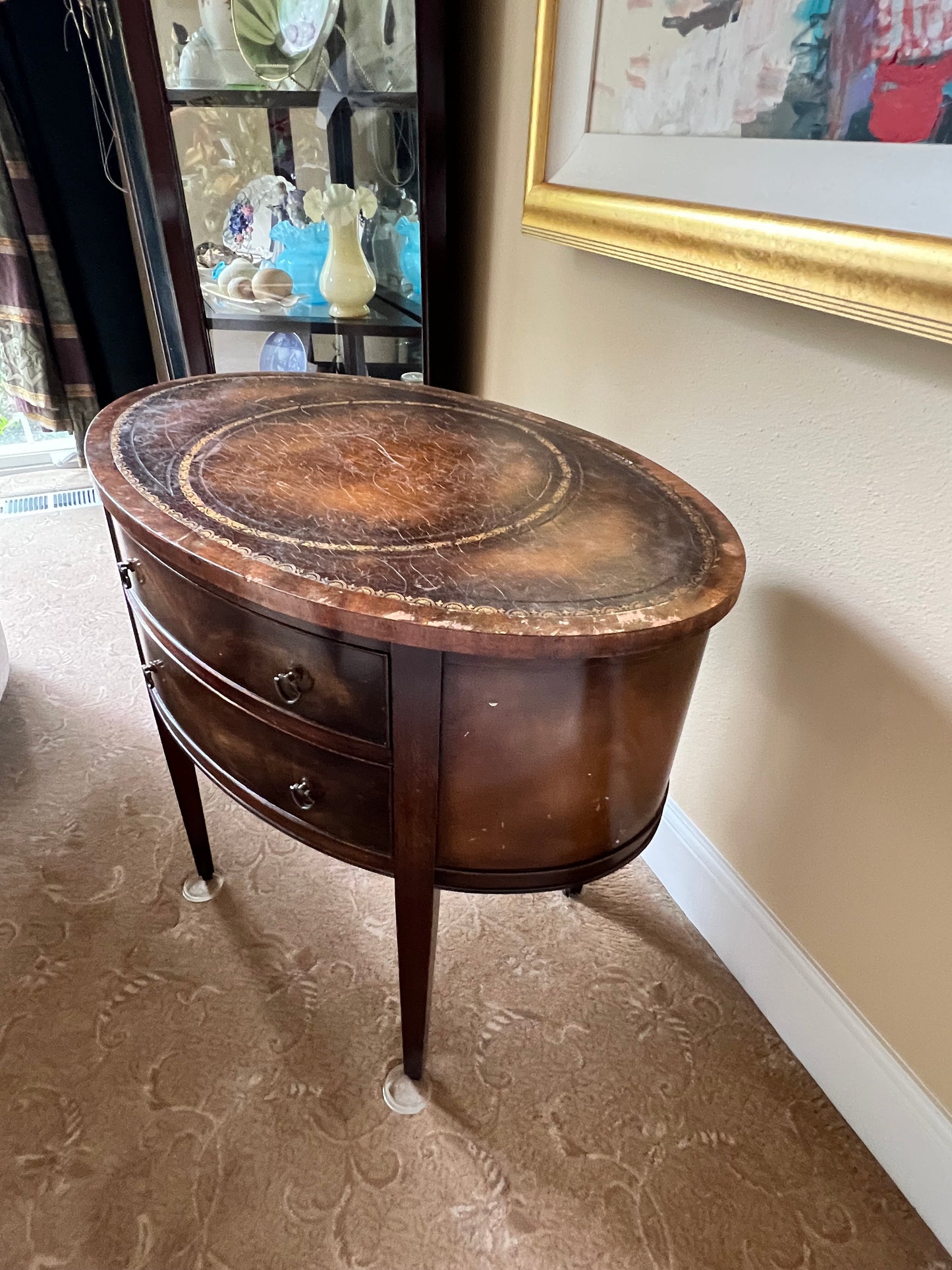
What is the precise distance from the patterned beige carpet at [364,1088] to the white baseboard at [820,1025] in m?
0.03

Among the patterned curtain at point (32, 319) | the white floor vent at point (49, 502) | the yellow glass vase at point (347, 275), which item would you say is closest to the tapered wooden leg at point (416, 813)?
the yellow glass vase at point (347, 275)

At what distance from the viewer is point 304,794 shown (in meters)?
0.89

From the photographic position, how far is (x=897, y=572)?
0.92 m

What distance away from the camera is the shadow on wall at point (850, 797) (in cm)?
94

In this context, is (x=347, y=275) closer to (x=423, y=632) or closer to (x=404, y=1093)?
(x=423, y=632)

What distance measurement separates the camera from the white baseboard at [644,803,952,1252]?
102 centimetres

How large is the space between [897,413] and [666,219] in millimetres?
422

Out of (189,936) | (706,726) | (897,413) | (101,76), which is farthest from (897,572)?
(101,76)

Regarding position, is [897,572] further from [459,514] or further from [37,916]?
[37,916]

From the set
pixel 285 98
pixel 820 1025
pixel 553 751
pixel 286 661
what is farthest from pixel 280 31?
pixel 820 1025

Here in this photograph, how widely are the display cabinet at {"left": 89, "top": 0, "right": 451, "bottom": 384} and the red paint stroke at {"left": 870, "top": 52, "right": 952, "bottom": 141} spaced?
1094mm

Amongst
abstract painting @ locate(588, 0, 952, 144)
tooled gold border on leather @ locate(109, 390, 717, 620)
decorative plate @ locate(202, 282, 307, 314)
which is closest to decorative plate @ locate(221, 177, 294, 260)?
decorative plate @ locate(202, 282, 307, 314)

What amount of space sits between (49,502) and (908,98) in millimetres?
3056

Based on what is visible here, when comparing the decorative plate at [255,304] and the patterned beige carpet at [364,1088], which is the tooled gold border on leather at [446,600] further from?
the decorative plate at [255,304]
